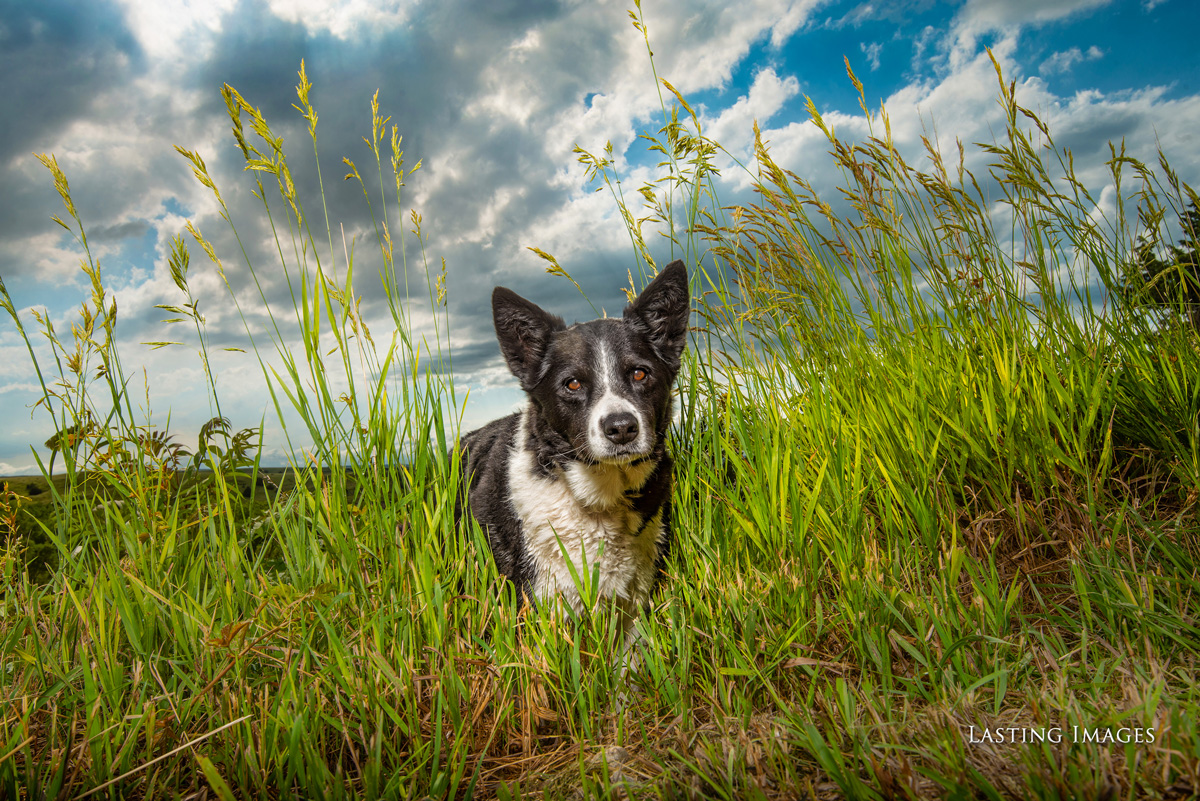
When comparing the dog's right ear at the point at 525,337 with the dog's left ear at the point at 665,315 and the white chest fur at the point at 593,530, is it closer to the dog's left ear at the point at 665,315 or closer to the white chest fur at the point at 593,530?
the dog's left ear at the point at 665,315

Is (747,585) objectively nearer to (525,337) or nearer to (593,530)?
(593,530)

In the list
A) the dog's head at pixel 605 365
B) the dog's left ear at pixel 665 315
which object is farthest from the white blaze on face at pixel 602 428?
the dog's left ear at pixel 665 315

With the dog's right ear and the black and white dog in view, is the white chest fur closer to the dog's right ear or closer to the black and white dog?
the black and white dog

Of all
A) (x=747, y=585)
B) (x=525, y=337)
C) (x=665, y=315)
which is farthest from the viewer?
(x=525, y=337)

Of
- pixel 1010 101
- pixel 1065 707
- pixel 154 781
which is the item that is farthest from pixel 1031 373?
pixel 154 781

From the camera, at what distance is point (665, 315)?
3.27m

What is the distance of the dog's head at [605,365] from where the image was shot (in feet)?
8.65

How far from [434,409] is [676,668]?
1.49 m

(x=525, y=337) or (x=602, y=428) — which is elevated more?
(x=525, y=337)

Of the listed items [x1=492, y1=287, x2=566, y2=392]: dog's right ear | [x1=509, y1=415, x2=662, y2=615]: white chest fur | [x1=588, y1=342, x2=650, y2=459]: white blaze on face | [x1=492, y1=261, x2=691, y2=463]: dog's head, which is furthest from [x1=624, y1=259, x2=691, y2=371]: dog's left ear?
[x1=509, y1=415, x2=662, y2=615]: white chest fur

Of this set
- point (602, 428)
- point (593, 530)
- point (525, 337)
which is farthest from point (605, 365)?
point (593, 530)

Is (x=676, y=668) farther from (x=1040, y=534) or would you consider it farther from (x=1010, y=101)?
(x=1010, y=101)

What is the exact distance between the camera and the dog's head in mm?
2637

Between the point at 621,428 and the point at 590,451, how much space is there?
0.68 ft
